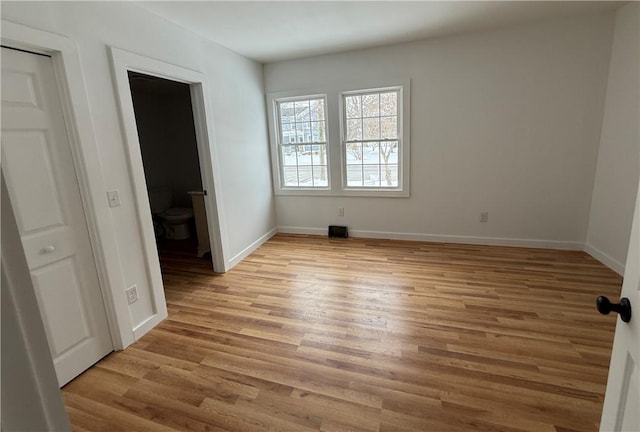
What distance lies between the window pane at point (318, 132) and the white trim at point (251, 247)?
1556 millimetres

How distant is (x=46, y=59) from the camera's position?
172 cm

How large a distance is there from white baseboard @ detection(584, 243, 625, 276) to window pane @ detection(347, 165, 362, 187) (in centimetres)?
279

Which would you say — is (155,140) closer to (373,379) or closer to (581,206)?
(373,379)

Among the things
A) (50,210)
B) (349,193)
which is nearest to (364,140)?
(349,193)

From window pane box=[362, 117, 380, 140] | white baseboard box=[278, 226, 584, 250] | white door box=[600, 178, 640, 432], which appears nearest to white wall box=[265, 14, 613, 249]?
white baseboard box=[278, 226, 584, 250]

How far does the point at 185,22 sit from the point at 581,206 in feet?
15.0

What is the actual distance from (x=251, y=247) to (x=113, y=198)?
2069 millimetres

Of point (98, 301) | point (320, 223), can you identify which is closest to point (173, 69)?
point (98, 301)

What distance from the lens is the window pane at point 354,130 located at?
4133 millimetres

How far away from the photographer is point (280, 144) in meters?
4.52

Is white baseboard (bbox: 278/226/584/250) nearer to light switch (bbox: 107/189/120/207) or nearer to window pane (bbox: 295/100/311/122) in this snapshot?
window pane (bbox: 295/100/311/122)

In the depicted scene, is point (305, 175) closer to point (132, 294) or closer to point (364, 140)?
point (364, 140)

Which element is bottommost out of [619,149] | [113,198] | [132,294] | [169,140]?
[132,294]

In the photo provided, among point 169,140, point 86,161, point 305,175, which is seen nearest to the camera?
point 86,161
